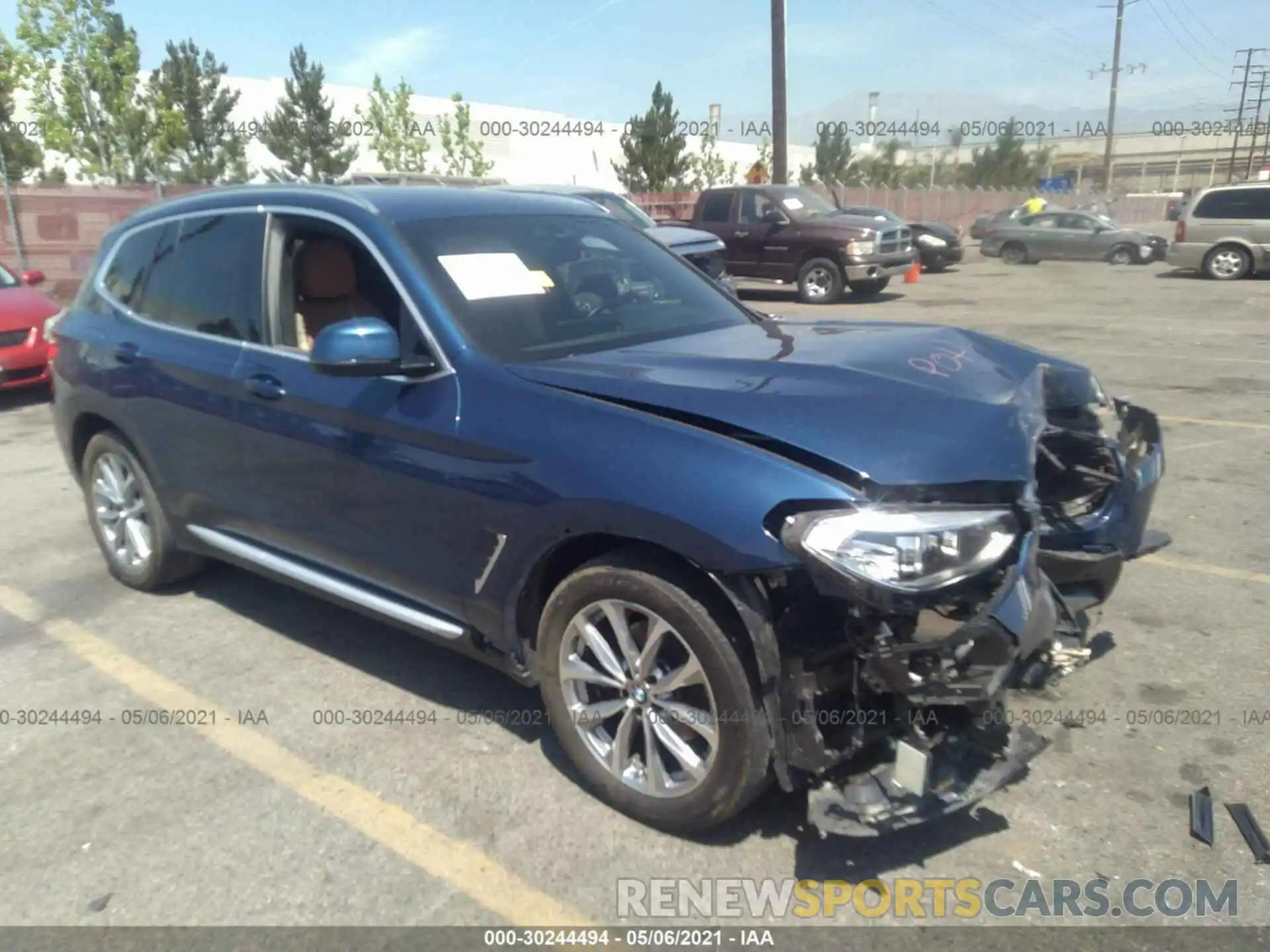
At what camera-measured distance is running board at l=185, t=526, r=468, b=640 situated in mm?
3557

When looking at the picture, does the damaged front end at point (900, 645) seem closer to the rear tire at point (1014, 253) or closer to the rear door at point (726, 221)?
the rear door at point (726, 221)

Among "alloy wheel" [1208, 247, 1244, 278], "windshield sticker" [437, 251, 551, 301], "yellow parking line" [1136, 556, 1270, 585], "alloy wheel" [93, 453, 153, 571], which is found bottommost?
"alloy wheel" [1208, 247, 1244, 278]

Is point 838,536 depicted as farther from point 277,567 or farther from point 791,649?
point 277,567

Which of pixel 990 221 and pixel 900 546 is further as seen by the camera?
pixel 990 221

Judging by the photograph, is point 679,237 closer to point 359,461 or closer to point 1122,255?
point 359,461

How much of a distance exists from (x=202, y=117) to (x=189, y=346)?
3507 cm

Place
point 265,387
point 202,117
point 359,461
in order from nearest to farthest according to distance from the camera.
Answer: point 359,461 < point 265,387 < point 202,117

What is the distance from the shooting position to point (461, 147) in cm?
4016

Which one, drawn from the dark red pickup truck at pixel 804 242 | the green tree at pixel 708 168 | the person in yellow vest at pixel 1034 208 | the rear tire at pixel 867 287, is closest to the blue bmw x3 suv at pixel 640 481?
the dark red pickup truck at pixel 804 242

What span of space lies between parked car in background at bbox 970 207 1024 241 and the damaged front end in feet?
Result: 90.7

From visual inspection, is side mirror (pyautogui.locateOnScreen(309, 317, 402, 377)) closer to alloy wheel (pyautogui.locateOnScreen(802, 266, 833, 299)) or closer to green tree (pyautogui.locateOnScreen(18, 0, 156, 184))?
alloy wheel (pyautogui.locateOnScreen(802, 266, 833, 299))

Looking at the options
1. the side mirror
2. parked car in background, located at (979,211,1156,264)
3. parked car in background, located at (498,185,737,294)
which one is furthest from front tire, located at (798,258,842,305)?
the side mirror

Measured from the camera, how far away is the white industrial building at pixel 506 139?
4247 centimetres

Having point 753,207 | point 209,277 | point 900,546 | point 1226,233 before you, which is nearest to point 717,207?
point 753,207
